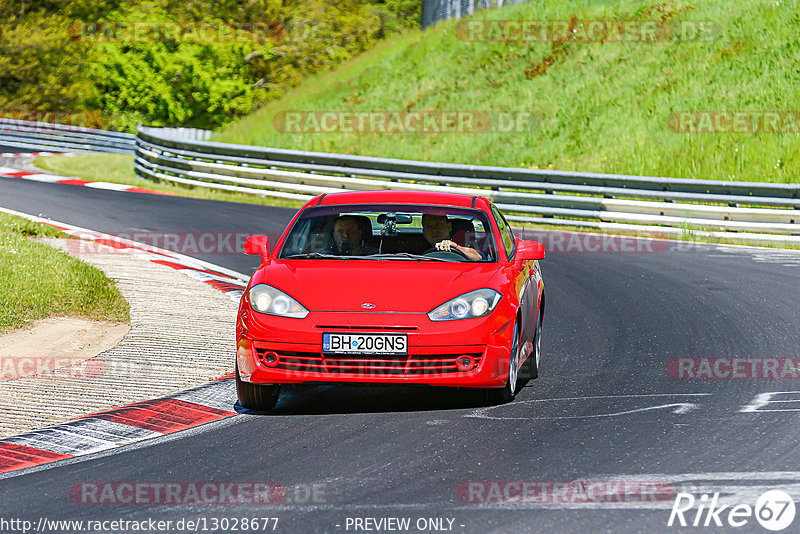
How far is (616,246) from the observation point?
1808 centimetres

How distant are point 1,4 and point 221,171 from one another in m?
33.1

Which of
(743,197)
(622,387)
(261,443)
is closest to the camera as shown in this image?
(261,443)

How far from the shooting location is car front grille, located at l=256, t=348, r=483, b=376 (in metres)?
7.14

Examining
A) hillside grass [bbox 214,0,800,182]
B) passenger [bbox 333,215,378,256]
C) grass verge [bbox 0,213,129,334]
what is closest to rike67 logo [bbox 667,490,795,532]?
passenger [bbox 333,215,378,256]

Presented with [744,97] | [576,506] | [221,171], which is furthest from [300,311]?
[744,97]

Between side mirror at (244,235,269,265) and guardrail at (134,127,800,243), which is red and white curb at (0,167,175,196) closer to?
guardrail at (134,127,800,243)

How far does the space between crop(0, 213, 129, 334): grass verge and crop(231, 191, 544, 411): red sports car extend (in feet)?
10.9

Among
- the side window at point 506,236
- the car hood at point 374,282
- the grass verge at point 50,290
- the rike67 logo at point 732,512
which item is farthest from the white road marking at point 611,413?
the grass verge at point 50,290

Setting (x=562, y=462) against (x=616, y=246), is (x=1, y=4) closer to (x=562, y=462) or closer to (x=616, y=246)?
(x=616, y=246)

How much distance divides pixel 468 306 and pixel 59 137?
3571 centimetres

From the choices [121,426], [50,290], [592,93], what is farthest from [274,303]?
[592,93]

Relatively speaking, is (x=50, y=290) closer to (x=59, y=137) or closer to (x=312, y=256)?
(x=312, y=256)

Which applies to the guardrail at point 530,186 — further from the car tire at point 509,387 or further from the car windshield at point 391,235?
the car tire at point 509,387

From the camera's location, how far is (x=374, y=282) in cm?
748
